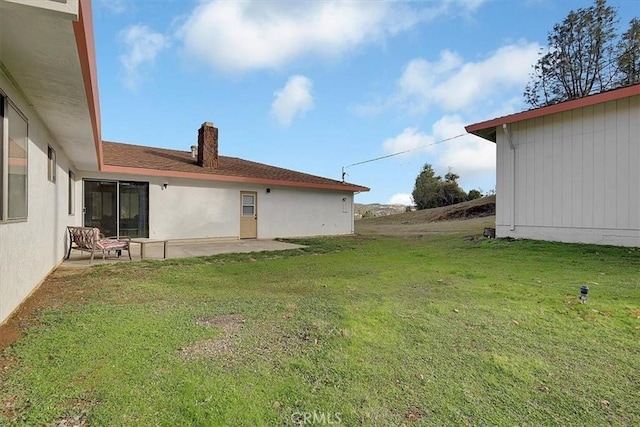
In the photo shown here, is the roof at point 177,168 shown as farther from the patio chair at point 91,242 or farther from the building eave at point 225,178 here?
the patio chair at point 91,242

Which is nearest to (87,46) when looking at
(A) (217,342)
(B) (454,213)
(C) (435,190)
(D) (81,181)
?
(A) (217,342)

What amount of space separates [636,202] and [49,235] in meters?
12.4

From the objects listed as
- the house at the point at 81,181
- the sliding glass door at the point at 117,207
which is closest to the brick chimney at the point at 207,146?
the house at the point at 81,181

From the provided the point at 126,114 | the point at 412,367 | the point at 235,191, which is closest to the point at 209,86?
the point at 126,114

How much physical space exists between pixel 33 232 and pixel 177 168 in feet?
26.8

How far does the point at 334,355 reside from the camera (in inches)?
106

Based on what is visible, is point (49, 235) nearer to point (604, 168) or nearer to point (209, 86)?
point (209, 86)

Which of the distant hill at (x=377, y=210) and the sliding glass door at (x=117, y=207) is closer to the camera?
the sliding glass door at (x=117, y=207)

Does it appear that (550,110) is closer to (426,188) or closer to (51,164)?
(51,164)

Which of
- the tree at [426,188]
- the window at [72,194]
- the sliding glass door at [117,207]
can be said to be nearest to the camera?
the window at [72,194]

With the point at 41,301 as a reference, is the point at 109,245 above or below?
above

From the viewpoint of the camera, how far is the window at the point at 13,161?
3.36m

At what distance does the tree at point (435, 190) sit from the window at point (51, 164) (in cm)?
3665

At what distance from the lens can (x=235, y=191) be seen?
13.9 meters
